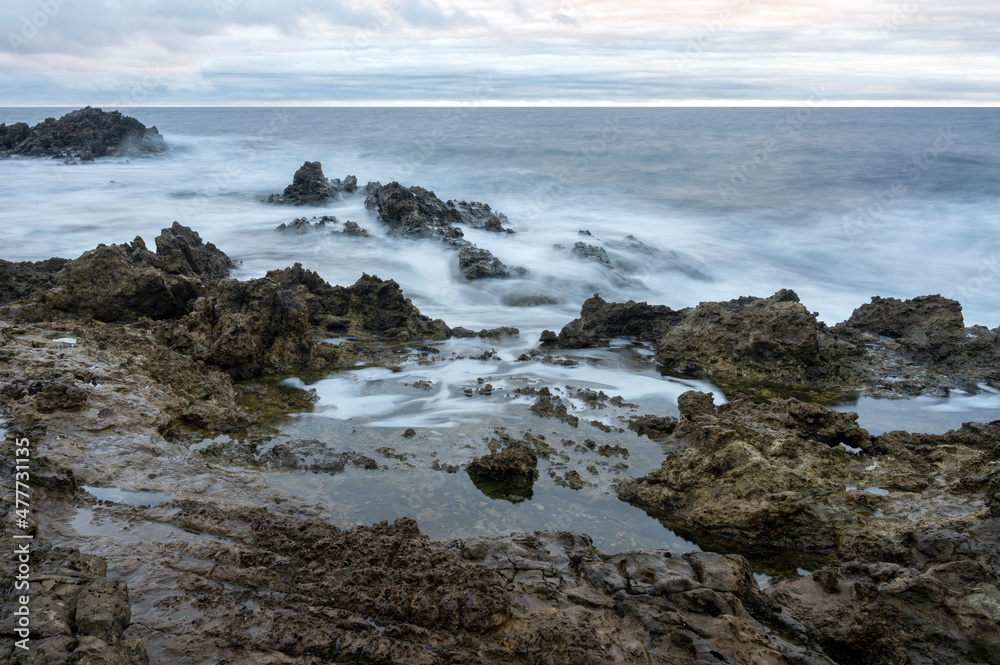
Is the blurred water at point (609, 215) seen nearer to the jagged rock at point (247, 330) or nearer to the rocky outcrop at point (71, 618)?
the jagged rock at point (247, 330)

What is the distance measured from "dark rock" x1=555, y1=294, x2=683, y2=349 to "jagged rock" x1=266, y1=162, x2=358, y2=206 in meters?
15.0

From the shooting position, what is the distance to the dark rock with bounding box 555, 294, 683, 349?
30.0ft

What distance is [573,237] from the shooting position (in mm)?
17609

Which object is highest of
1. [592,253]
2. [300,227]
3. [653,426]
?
[300,227]

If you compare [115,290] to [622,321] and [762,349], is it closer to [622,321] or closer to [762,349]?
[622,321]

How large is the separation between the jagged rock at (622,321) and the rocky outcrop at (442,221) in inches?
163

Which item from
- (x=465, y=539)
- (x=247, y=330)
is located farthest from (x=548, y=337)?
(x=465, y=539)

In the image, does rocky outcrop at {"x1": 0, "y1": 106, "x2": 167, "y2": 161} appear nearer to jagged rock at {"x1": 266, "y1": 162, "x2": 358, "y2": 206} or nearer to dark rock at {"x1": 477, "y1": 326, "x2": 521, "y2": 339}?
jagged rock at {"x1": 266, "y1": 162, "x2": 358, "y2": 206}

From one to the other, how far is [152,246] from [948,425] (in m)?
17.4

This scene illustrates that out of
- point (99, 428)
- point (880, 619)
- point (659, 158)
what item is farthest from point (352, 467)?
point (659, 158)

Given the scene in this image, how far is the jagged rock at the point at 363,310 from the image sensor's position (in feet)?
29.8

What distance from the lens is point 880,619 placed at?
3.07 meters

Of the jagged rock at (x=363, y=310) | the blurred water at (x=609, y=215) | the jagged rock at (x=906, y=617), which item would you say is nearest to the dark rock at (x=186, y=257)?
the jagged rock at (x=363, y=310)

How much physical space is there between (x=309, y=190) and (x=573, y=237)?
33.9 feet
